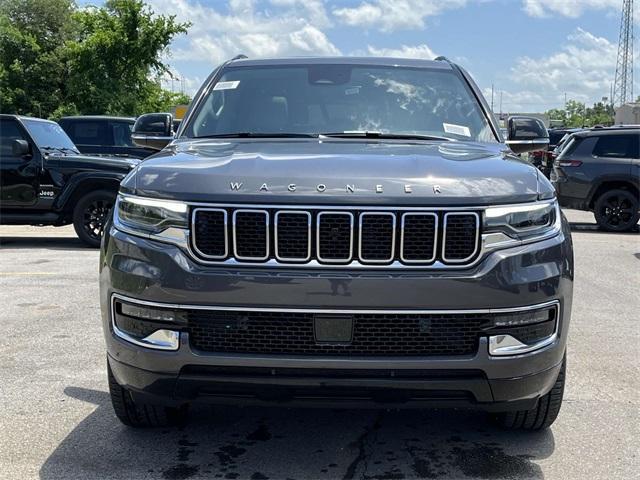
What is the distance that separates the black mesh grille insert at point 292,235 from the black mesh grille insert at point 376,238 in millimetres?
226

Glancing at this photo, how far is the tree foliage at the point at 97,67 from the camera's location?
101 ft

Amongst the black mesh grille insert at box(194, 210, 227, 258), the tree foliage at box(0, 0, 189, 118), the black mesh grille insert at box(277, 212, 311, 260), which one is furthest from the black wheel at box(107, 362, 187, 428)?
the tree foliage at box(0, 0, 189, 118)

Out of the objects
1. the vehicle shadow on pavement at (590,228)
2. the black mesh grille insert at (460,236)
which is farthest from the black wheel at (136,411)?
the vehicle shadow on pavement at (590,228)

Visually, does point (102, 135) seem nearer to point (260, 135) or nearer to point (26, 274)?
point (26, 274)

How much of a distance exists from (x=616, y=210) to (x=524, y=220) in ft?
38.2

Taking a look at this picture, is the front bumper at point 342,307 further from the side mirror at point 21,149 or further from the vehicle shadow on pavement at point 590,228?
the vehicle shadow on pavement at point 590,228

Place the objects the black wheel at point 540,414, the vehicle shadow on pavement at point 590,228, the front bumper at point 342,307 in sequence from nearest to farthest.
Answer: the front bumper at point 342,307, the black wheel at point 540,414, the vehicle shadow on pavement at point 590,228

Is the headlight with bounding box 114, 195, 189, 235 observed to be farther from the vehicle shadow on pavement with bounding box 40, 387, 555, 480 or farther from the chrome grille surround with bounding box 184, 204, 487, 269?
the vehicle shadow on pavement with bounding box 40, 387, 555, 480

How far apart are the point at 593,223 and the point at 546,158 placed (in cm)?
698

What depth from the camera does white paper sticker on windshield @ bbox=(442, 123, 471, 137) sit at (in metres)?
4.20

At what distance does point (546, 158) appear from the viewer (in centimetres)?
2214

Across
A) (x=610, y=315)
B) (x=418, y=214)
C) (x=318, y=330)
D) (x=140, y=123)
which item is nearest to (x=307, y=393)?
(x=318, y=330)

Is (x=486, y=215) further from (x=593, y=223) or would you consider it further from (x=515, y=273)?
(x=593, y=223)

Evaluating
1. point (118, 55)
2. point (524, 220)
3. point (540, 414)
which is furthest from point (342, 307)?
point (118, 55)
